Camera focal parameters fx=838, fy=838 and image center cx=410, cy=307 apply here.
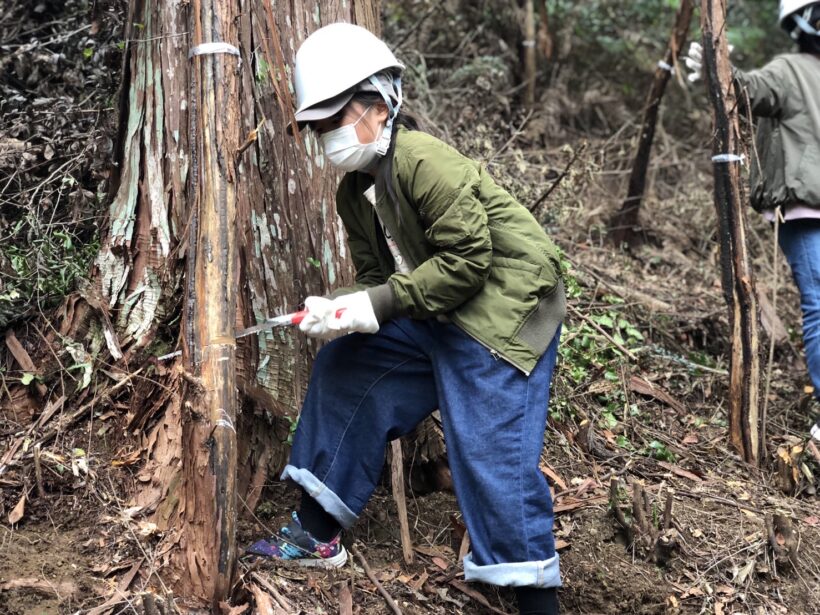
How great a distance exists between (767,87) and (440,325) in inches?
97.8

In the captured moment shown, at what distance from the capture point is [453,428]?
288cm

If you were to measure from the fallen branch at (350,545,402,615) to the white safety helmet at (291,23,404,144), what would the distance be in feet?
5.23

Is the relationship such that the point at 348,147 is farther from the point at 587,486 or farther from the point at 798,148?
the point at 798,148

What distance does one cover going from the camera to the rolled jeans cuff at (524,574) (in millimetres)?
2764

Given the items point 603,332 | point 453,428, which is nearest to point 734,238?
point 603,332

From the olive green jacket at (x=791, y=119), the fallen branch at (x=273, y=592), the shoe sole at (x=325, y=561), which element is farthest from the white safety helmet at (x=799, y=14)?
the fallen branch at (x=273, y=592)

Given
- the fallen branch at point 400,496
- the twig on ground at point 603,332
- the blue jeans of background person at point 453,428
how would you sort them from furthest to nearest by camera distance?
the twig on ground at point 603,332, the fallen branch at point 400,496, the blue jeans of background person at point 453,428

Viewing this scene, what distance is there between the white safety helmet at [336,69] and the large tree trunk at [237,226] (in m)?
0.26

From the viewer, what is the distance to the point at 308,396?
3090 millimetres

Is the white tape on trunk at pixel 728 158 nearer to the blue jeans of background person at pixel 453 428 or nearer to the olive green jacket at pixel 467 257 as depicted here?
the olive green jacket at pixel 467 257

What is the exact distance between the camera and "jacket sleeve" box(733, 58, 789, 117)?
13.9ft

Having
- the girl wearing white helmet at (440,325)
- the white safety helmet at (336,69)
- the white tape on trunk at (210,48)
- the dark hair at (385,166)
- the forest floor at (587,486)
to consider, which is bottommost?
the forest floor at (587,486)

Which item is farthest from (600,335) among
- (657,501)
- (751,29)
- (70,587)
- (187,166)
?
(751,29)

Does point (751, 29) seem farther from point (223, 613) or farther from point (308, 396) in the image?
point (223, 613)
